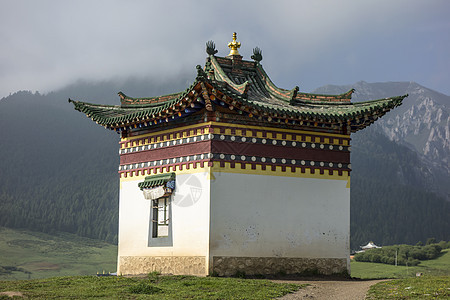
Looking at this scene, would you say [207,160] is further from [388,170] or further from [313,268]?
[388,170]

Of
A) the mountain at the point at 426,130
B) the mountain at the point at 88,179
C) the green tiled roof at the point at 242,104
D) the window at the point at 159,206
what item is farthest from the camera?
the mountain at the point at 426,130

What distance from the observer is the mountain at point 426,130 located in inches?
6526

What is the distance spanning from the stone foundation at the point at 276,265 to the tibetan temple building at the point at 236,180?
0.03 m

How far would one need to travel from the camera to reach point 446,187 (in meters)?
164

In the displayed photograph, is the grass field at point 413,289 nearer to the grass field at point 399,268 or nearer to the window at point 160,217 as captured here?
the window at point 160,217

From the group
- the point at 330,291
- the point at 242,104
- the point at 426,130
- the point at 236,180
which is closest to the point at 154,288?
the point at 330,291

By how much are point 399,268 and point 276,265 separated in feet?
223

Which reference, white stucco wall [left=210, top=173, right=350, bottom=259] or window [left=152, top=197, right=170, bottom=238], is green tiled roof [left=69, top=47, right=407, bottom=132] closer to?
white stucco wall [left=210, top=173, right=350, bottom=259]

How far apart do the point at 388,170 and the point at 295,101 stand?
14214cm

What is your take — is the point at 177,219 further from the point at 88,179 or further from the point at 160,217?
the point at 88,179

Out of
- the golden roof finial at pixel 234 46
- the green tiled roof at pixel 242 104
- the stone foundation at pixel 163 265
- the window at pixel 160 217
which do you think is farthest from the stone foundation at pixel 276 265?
the golden roof finial at pixel 234 46

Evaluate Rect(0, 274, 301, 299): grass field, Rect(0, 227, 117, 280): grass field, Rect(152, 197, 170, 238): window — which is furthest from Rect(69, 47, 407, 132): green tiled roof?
Rect(0, 227, 117, 280): grass field

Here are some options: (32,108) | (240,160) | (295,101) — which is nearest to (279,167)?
(240,160)

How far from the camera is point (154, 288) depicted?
1307cm
